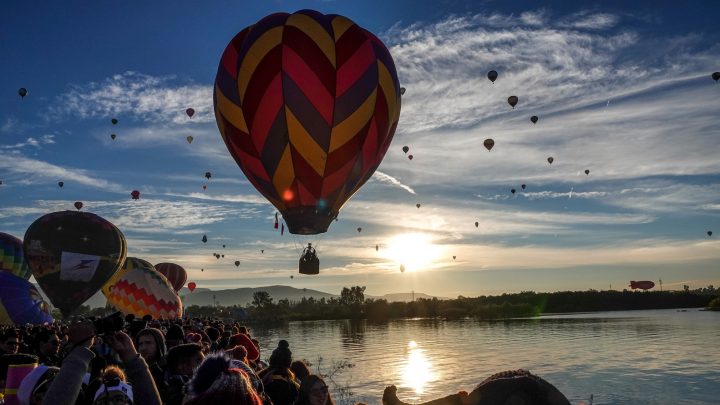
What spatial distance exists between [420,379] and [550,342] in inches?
790

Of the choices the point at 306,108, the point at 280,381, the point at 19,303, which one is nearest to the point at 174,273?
the point at 19,303

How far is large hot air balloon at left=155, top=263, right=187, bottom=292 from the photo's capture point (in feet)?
178

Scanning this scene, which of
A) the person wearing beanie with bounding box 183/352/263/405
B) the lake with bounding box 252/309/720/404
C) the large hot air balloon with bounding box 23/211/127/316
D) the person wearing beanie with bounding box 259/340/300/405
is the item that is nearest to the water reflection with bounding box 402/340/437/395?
the lake with bounding box 252/309/720/404

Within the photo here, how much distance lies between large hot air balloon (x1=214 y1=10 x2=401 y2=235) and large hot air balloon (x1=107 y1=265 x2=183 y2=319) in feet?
42.1

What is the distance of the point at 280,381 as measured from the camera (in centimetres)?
545

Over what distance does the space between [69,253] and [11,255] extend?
49.8ft

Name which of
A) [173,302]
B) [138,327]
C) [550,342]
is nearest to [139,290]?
[173,302]

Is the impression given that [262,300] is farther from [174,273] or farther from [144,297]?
[144,297]

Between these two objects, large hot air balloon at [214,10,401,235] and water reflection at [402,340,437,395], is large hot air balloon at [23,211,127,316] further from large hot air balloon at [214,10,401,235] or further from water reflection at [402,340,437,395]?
Result: water reflection at [402,340,437,395]

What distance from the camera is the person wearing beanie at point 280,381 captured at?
5.34 m

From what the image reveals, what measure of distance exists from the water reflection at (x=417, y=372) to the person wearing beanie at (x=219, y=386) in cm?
1893

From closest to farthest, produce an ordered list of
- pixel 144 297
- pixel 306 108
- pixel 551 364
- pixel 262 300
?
pixel 306 108 < pixel 144 297 < pixel 551 364 < pixel 262 300

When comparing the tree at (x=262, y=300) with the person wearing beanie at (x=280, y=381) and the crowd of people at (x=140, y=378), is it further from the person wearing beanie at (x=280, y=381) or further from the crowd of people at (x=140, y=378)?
the person wearing beanie at (x=280, y=381)

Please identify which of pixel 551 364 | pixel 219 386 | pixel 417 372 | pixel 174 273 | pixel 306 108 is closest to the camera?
→ pixel 219 386
